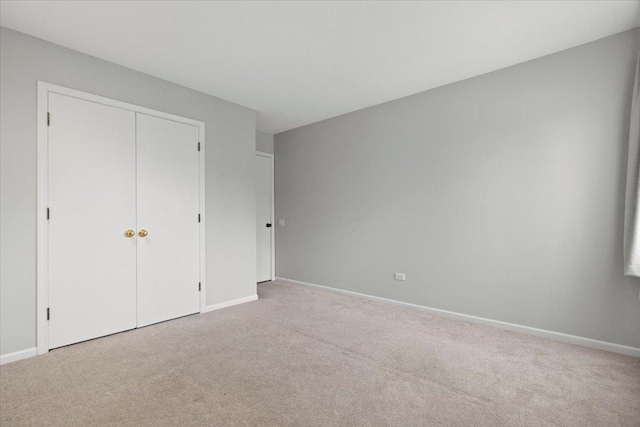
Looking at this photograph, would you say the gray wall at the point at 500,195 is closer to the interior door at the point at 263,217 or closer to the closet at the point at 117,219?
the interior door at the point at 263,217

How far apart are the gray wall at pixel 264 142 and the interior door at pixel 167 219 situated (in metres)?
1.74

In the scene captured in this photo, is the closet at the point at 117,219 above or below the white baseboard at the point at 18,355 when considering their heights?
above

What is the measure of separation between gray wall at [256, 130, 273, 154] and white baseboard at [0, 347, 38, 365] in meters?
3.83

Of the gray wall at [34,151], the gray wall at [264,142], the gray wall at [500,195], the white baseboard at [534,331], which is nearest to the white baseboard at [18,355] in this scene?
the gray wall at [34,151]

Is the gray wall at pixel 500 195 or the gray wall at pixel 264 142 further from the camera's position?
the gray wall at pixel 264 142

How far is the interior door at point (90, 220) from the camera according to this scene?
2721 mm

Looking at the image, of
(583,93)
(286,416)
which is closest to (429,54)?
(583,93)

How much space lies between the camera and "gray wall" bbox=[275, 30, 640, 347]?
2672 millimetres

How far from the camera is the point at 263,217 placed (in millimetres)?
5500

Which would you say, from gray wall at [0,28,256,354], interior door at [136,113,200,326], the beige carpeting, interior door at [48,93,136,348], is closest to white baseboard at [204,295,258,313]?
gray wall at [0,28,256,354]

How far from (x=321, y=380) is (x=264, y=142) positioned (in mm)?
4238

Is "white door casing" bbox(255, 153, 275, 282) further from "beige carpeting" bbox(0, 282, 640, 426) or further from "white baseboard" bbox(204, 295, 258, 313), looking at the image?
"beige carpeting" bbox(0, 282, 640, 426)

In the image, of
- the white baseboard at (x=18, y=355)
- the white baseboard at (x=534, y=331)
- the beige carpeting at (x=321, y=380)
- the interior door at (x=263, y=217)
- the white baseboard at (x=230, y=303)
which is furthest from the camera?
the interior door at (x=263, y=217)

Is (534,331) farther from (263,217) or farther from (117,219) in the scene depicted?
(117,219)
